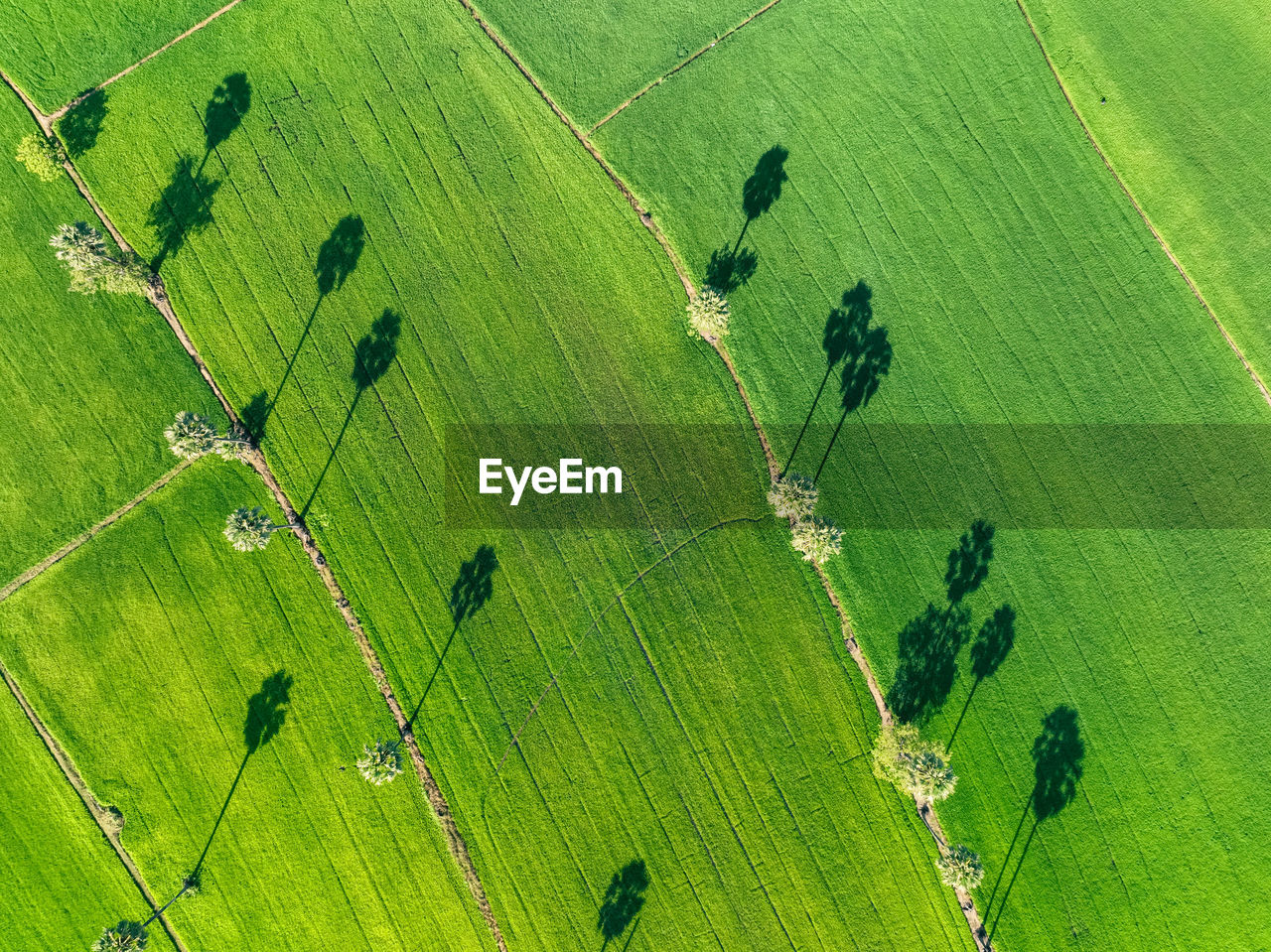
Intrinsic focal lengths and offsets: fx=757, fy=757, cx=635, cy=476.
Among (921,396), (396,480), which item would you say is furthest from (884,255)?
Answer: (396,480)

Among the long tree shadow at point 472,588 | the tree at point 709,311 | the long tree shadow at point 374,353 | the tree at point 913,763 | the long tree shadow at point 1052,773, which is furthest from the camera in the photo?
the long tree shadow at point 374,353

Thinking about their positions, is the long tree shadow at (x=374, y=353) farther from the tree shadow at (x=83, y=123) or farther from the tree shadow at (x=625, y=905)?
the tree shadow at (x=625, y=905)

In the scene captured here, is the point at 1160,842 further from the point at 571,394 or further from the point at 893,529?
the point at 571,394

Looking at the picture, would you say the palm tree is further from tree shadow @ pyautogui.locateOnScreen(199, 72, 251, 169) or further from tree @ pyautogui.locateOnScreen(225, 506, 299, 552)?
tree shadow @ pyautogui.locateOnScreen(199, 72, 251, 169)

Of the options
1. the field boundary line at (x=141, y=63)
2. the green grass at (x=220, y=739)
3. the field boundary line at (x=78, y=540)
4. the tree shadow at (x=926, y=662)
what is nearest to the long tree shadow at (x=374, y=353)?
the green grass at (x=220, y=739)

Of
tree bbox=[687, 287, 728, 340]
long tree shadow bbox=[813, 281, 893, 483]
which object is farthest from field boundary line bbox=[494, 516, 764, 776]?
tree bbox=[687, 287, 728, 340]
